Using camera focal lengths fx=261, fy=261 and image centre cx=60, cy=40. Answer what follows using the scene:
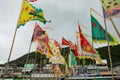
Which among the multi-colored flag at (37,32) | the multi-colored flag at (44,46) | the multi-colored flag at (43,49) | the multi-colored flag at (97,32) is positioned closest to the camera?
the multi-colored flag at (97,32)

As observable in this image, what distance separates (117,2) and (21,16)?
18.5ft

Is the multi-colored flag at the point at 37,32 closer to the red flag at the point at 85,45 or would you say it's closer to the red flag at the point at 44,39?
the red flag at the point at 44,39

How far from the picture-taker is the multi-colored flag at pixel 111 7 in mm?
11234

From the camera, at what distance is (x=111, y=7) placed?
37.7 feet

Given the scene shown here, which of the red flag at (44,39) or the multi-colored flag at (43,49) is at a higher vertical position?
the red flag at (44,39)

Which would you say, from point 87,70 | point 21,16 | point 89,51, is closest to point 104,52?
point 87,70

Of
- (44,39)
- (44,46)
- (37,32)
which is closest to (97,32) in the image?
(37,32)

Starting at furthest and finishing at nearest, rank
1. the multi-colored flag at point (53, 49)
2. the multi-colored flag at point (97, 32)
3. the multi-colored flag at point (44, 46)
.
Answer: the multi-colored flag at point (53, 49) < the multi-colored flag at point (44, 46) < the multi-colored flag at point (97, 32)

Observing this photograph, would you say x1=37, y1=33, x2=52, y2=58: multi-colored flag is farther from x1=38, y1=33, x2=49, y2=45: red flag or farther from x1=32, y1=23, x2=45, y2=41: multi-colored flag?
x1=32, y1=23, x2=45, y2=41: multi-colored flag

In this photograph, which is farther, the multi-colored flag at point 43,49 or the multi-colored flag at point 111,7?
the multi-colored flag at point 43,49

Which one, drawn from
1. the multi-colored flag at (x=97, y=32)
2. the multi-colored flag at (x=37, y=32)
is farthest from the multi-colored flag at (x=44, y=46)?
the multi-colored flag at (x=97, y=32)

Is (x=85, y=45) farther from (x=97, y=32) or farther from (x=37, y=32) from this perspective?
(x=37, y=32)

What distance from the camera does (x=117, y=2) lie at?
11.3 metres

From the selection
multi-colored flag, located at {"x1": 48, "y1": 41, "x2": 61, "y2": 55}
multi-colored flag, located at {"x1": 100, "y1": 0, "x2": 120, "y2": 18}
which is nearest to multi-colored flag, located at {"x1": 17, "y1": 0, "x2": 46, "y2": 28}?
multi-colored flag, located at {"x1": 100, "y1": 0, "x2": 120, "y2": 18}
